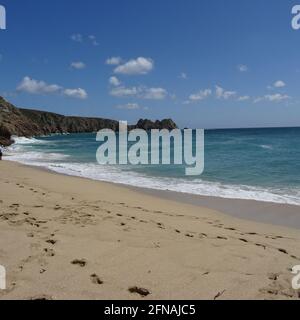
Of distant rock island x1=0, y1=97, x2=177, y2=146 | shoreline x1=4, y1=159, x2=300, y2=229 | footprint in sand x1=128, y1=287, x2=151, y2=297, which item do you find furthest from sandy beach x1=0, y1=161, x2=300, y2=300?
distant rock island x1=0, y1=97, x2=177, y2=146

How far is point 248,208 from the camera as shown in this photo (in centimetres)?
930

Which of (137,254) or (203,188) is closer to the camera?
(137,254)

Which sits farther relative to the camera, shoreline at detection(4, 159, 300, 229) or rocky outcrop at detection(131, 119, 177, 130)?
rocky outcrop at detection(131, 119, 177, 130)

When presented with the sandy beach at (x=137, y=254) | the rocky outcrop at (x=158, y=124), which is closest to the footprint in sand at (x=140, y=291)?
the sandy beach at (x=137, y=254)

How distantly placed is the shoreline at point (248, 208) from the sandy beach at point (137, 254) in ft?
0.98

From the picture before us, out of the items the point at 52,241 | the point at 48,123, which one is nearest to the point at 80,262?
the point at 52,241

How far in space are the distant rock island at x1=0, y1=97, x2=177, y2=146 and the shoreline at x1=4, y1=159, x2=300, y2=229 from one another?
2883 inches

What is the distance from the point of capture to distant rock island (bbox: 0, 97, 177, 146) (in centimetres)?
9738

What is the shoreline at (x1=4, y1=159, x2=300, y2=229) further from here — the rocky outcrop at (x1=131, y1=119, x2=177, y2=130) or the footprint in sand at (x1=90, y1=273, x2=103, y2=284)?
the rocky outcrop at (x1=131, y1=119, x2=177, y2=130)

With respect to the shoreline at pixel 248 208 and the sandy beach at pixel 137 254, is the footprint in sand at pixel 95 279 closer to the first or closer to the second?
the sandy beach at pixel 137 254

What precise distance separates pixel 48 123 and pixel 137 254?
153 meters

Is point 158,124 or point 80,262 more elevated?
point 158,124

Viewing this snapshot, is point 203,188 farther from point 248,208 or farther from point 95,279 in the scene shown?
point 95,279
